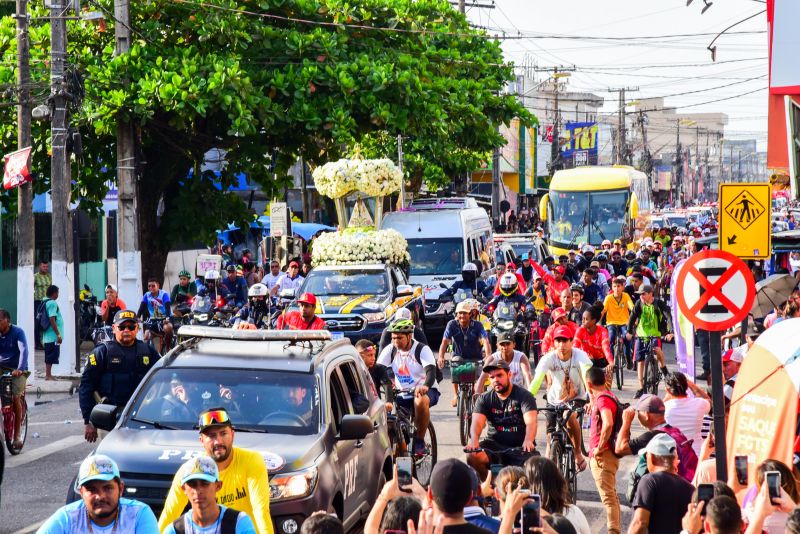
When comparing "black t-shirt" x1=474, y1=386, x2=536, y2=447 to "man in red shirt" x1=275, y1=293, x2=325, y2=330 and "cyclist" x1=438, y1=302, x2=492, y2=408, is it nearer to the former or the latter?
"cyclist" x1=438, y1=302, x2=492, y2=408

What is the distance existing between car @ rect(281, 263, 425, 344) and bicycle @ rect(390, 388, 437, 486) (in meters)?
6.74

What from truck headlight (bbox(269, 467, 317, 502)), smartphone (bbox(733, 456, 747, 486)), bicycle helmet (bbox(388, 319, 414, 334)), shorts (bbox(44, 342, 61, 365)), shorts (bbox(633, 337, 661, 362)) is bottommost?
shorts (bbox(44, 342, 61, 365))

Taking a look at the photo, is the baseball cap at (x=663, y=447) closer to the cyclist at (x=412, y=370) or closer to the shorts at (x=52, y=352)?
the cyclist at (x=412, y=370)

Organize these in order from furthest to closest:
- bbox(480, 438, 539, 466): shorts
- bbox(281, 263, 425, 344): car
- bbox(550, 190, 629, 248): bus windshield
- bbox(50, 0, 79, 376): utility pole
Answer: bbox(550, 190, 629, 248): bus windshield < bbox(50, 0, 79, 376): utility pole < bbox(281, 263, 425, 344): car < bbox(480, 438, 539, 466): shorts

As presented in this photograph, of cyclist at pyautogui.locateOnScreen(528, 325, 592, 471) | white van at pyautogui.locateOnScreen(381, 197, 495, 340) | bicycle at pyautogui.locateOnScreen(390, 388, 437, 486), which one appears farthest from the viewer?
white van at pyautogui.locateOnScreen(381, 197, 495, 340)

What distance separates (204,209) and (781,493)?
2208 cm

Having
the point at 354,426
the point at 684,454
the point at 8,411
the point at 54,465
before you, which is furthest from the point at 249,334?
the point at 8,411

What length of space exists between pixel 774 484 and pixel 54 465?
956 cm

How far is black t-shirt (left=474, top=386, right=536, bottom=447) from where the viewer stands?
10.5 metres

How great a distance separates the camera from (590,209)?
146 ft

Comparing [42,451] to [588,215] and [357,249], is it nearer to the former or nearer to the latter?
[357,249]

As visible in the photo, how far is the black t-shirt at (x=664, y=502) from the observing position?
7.61 m

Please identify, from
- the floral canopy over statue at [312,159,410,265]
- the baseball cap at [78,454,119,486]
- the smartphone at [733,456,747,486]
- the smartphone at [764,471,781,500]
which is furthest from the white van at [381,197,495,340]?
the baseball cap at [78,454,119,486]

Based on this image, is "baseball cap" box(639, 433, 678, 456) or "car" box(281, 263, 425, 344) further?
"car" box(281, 263, 425, 344)
